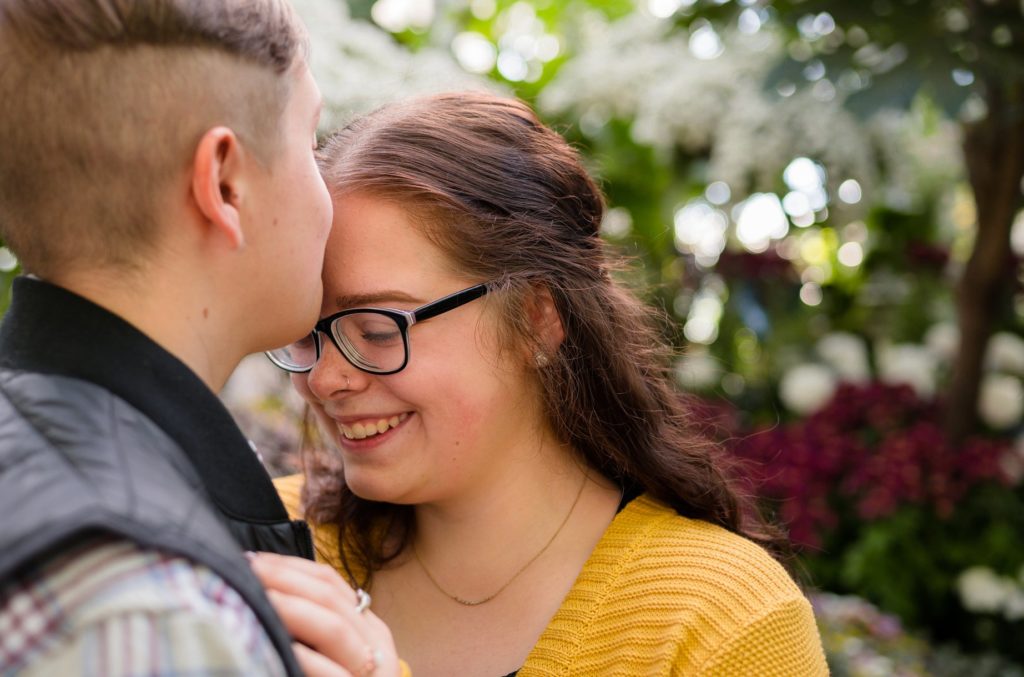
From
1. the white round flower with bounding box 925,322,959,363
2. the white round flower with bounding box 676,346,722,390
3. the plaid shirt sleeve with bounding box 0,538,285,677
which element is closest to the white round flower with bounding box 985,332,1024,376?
the white round flower with bounding box 925,322,959,363

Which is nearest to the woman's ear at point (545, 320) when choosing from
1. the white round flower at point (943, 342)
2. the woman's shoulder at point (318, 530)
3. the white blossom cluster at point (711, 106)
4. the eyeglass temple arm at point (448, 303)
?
the eyeglass temple arm at point (448, 303)

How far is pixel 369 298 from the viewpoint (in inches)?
59.6

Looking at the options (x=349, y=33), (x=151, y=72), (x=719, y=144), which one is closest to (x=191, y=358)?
(x=151, y=72)

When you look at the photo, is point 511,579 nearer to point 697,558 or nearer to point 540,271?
point 697,558

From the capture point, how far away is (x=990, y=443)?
11.1 feet

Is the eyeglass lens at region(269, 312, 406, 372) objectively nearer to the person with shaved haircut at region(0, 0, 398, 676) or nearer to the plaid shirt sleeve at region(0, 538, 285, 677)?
the person with shaved haircut at region(0, 0, 398, 676)

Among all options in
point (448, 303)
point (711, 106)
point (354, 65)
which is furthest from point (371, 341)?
point (711, 106)

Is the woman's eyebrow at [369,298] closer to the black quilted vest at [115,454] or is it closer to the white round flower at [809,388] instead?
the black quilted vest at [115,454]

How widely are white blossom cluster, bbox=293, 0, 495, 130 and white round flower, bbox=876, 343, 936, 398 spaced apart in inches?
71.6

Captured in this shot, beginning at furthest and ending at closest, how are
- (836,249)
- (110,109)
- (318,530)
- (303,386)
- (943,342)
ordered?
(836,249)
(943,342)
(318,530)
(303,386)
(110,109)

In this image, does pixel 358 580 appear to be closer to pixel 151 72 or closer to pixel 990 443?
pixel 151 72

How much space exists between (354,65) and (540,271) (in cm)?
155

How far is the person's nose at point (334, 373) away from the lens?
60.2 inches

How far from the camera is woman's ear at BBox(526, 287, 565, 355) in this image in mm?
1696
